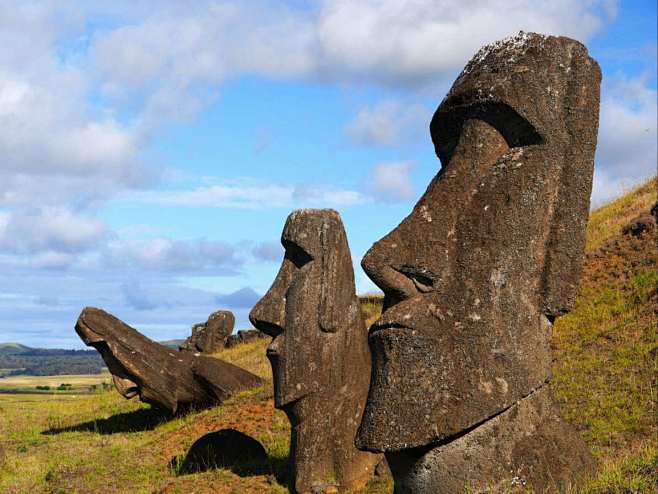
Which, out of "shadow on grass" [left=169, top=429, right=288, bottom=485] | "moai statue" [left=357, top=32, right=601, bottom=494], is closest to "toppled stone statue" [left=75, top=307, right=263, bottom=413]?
"shadow on grass" [left=169, top=429, right=288, bottom=485]

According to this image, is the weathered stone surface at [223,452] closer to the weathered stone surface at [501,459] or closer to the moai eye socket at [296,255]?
the moai eye socket at [296,255]

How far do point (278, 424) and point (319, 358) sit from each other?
4864 millimetres

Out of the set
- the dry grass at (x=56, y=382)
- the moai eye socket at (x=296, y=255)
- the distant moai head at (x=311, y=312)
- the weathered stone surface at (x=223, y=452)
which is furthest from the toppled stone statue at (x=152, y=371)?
the dry grass at (x=56, y=382)

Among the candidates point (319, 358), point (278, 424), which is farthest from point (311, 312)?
point (278, 424)

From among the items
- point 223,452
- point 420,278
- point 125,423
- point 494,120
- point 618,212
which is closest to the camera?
point 420,278

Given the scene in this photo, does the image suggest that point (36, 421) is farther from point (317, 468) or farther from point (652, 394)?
point (652, 394)

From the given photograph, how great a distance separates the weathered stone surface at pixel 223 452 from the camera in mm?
14414

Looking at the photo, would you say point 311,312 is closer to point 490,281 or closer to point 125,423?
point 490,281

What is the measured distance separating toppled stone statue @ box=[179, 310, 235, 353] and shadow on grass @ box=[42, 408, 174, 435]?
509 inches

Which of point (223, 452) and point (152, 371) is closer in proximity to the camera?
point (223, 452)

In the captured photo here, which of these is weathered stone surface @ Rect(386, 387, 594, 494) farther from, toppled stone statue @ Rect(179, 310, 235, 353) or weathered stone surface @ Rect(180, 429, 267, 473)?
toppled stone statue @ Rect(179, 310, 235, 353)

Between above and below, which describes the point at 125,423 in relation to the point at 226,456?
above

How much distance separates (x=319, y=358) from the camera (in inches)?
487

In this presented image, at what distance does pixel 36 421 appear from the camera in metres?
23.7
